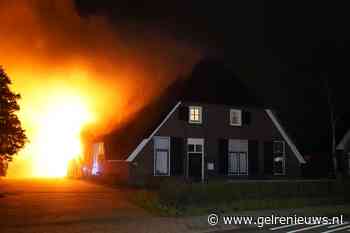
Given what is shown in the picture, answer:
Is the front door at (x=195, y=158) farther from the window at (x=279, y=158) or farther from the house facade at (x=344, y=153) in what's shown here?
the house facade at (x=344, y=153)

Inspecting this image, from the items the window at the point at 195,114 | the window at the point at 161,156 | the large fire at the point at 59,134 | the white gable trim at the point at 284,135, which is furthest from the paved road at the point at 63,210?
the large fire at the point at 59,134

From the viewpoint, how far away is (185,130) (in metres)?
34.1

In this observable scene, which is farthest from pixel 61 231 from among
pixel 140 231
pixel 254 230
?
pixel 254 230

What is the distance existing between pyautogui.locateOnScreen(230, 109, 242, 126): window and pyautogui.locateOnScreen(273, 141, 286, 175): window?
10.8 ft

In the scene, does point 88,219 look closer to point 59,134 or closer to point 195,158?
point 195,158

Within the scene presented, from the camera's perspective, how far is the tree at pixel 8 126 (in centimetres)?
2622

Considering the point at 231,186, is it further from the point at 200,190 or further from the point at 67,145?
the point at 67,145

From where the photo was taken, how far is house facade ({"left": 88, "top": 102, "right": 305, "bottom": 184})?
33.0m

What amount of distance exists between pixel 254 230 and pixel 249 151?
21.0m

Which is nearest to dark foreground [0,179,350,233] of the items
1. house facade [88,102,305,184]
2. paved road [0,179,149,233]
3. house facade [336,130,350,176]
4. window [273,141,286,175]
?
paved road [0,179,149,233]

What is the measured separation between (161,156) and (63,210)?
14635 mm

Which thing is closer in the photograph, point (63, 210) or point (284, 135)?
point (63, 210)

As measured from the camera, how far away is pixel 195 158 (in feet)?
113

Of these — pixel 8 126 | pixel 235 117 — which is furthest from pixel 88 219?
pixel 235 117
